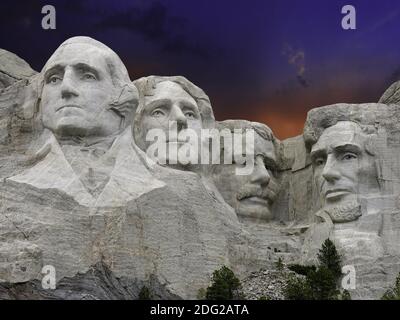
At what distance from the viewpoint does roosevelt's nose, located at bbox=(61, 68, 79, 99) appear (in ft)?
82.2

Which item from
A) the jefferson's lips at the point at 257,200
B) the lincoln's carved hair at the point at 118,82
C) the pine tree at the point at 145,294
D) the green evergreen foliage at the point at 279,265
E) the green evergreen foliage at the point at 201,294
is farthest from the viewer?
the jefferson's lips at the point at 257,200

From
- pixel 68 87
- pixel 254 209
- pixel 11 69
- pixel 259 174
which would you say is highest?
pixel 11 69

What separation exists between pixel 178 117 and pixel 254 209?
2062mm

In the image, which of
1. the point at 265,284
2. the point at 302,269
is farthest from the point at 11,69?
the point at 302,269

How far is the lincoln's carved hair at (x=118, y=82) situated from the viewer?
25.4 meters

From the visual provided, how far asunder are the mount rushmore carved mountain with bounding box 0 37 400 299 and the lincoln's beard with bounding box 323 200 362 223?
0.06 ft

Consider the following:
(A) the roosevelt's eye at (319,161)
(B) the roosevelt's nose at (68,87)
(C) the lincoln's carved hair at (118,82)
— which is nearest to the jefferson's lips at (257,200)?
(A) the roosevelt's eye at (319,161)

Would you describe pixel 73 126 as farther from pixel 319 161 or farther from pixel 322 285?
pixel 319 161

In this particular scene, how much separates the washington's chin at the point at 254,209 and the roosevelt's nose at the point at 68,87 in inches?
150

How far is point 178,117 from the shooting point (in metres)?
26.7

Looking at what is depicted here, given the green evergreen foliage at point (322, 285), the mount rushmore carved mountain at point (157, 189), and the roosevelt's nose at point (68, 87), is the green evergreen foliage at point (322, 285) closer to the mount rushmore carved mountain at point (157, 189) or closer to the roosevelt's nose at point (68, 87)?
the mount rushmore carved mountain at point (157, 189)
